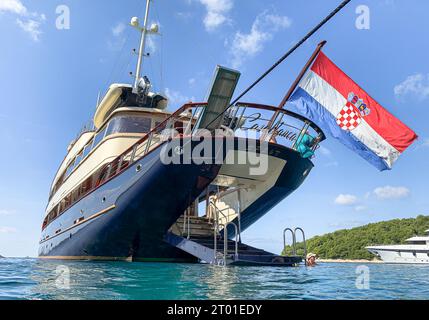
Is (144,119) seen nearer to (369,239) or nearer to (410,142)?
(410,142)

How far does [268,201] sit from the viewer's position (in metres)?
12.1

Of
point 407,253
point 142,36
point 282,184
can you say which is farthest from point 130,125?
point 407,253

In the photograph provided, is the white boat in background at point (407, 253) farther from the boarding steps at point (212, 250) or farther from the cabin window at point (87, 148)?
the cabin window at point (87, 148)

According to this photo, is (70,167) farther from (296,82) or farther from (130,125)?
(296,82)

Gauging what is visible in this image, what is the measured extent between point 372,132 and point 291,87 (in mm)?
3047

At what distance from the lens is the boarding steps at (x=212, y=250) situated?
8.92 m

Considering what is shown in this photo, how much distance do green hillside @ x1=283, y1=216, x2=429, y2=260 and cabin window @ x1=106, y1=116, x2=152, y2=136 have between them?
41423 millimetres

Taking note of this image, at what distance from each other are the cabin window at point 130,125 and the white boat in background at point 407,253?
32.3 meters

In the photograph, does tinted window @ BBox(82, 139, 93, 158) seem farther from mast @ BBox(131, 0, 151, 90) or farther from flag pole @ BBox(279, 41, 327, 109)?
flag pole @ BBox(279, 41, 327, 109)

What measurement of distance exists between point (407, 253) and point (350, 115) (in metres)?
31.5

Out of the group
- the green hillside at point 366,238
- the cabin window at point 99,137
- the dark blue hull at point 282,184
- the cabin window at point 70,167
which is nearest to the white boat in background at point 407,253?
the green hillside at point 366,238

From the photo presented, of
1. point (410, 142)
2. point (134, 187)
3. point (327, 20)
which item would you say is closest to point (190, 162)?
point (134, 187)

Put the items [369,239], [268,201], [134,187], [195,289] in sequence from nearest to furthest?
[195,289] → [134,187] → [268,201] → [369,239]

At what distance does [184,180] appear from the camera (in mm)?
9961
